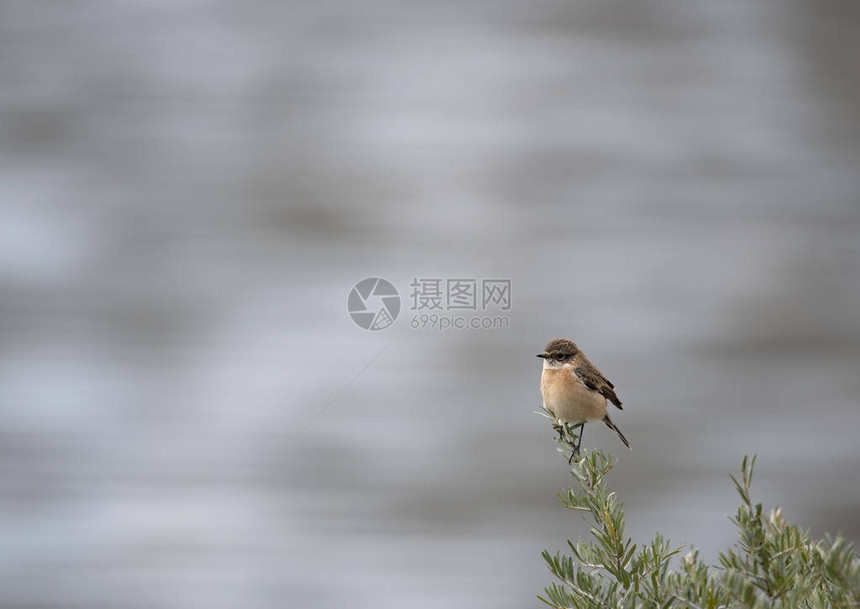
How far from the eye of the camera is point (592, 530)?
2.72 ft

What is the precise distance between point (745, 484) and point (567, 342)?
1.16m

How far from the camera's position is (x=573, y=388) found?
5.64 ft

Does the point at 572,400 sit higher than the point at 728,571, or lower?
higher

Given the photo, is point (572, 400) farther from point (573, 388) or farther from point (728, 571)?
point (728, 571)

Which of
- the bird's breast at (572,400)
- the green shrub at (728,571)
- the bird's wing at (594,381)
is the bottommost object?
the green shrub at (728,571)

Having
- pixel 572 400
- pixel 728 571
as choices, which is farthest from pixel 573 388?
pixel 728 571

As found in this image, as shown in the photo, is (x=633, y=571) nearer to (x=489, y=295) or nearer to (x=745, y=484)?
(x=745, y=484)

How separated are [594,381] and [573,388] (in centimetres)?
6

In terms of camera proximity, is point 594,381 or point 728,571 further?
point 594,381

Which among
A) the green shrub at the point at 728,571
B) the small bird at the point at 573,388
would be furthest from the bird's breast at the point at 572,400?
the green shrub at the point at 728,571

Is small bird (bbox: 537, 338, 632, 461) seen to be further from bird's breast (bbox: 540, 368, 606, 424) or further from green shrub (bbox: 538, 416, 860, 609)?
green shrub (bbox: 538, 416, 860, 609)

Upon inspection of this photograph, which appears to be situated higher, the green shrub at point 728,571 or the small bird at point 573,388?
the small bird at point 573,388

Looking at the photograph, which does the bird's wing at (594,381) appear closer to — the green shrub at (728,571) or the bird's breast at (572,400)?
the bird's breast at (572,400)

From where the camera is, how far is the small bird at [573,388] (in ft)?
5.59
